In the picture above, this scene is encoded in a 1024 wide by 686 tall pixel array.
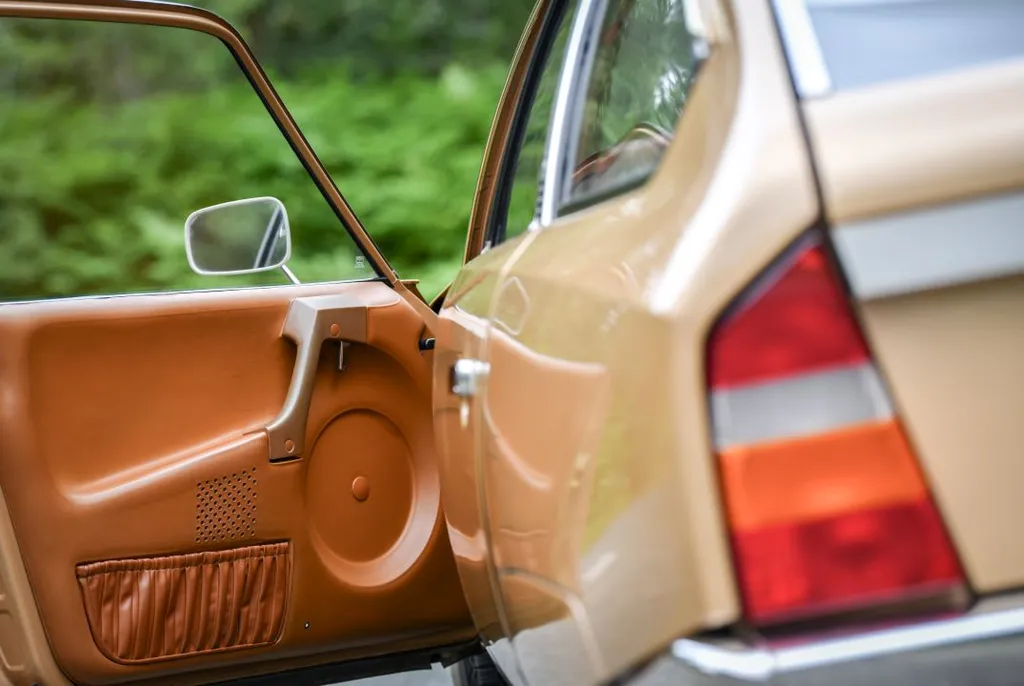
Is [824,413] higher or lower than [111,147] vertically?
lower

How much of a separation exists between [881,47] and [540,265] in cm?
62

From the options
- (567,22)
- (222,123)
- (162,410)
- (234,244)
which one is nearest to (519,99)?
(567,22)

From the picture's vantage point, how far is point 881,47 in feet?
4.81

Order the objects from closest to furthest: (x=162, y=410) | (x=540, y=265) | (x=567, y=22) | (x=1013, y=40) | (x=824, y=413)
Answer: (x=824, y=413) → (x=1013, y=40) → (x=540, y=265) → (x=567, y=22) → (x=162, y=410)

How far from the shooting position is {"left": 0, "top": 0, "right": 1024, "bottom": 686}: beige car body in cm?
133

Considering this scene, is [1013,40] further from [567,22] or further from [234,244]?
[234,244]

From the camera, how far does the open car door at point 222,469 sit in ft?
9.52

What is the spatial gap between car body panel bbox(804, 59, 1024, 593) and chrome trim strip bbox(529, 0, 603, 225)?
0.88 metres

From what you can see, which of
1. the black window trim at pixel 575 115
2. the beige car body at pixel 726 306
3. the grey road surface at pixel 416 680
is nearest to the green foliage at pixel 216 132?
the grey road surface at pixel 416 680

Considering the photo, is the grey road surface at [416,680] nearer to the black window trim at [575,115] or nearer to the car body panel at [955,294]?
the black window trim at [575,115]

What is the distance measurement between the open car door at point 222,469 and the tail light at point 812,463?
6.24ft

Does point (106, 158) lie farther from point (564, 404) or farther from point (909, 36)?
point (909, 36)

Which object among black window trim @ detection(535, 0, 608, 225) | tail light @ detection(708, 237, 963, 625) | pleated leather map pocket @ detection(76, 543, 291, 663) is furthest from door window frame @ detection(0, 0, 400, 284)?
tail light @ detection(708, 237, 963, 625)

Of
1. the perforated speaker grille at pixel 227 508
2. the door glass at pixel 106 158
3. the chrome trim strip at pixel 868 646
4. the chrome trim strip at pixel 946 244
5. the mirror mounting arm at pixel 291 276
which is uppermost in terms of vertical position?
the door glass at pixel 106 158
